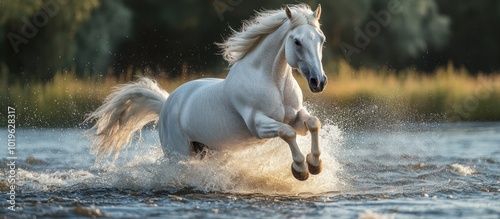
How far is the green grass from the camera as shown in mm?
17906

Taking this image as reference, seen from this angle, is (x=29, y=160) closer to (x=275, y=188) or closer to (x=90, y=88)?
(x=275, y=188)

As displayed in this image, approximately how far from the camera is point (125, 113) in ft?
32.3

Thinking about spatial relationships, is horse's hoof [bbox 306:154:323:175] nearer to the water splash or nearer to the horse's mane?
the water splash

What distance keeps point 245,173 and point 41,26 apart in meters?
16.8

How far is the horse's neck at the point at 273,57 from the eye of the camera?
747 cm

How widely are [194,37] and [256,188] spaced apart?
84.3 ft

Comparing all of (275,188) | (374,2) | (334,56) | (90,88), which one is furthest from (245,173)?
(374,2)

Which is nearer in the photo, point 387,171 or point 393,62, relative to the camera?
point 387,171

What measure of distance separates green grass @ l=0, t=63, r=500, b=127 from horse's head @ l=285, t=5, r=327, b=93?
9.60 m

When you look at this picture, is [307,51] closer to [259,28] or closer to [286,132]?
[286,132]

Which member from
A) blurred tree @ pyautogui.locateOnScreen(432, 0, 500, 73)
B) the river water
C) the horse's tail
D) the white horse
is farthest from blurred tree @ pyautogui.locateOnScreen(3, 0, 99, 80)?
blurred tree @ pyautogui.locateOnScreen(432, 0, 500, 73)

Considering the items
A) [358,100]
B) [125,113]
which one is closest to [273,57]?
[125,113]

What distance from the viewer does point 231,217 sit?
6762 mm

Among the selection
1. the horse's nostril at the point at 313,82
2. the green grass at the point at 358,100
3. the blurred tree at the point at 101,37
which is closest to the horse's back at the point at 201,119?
the horse's nostril at the point at 313,82
